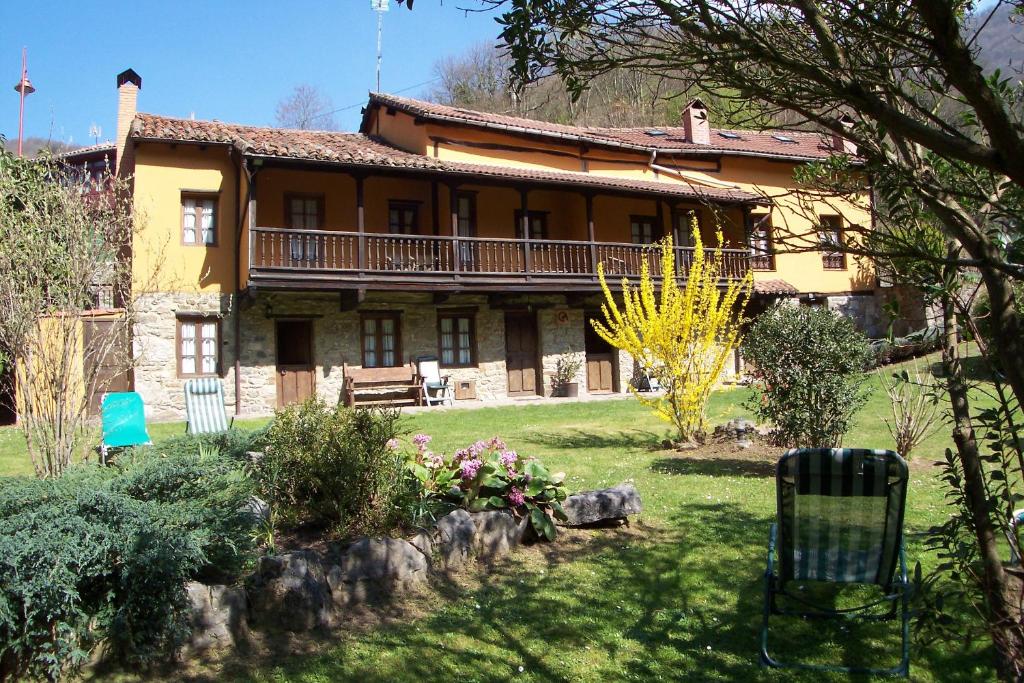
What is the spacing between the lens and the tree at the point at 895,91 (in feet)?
5.00

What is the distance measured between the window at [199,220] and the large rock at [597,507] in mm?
11755

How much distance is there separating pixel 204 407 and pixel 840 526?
27.1ft

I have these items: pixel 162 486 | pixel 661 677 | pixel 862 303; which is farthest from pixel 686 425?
pixel 862 303

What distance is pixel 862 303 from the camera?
69.3 feet

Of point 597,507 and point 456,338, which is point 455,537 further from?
point 456,338

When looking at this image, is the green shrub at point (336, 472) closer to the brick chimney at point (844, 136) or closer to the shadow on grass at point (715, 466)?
the brick chimney at point (844, 136)

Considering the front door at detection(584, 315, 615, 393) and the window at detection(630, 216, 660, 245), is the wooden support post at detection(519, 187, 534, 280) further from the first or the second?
the window at detection(630, 216, 660, 245)

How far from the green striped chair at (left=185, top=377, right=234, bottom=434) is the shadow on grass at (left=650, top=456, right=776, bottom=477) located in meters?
5.69

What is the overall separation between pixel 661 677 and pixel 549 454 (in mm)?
5273

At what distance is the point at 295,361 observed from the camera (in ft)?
49.3

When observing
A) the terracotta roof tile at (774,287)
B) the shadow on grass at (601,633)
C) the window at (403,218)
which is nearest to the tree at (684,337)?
the shadow on grass at (601,633)

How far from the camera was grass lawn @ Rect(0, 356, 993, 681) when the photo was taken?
3.34 m

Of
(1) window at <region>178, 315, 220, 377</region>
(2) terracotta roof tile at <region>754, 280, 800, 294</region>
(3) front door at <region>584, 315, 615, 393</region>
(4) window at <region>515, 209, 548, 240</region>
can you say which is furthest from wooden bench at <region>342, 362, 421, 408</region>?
(2) terracotta roof tile at <region>754, 280, 800, 294</region>

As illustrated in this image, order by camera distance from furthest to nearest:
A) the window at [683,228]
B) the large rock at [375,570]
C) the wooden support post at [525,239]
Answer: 1. the window at [683,228]
2. the wooden support post at [525,239]
3. the large rock at [375,570]
